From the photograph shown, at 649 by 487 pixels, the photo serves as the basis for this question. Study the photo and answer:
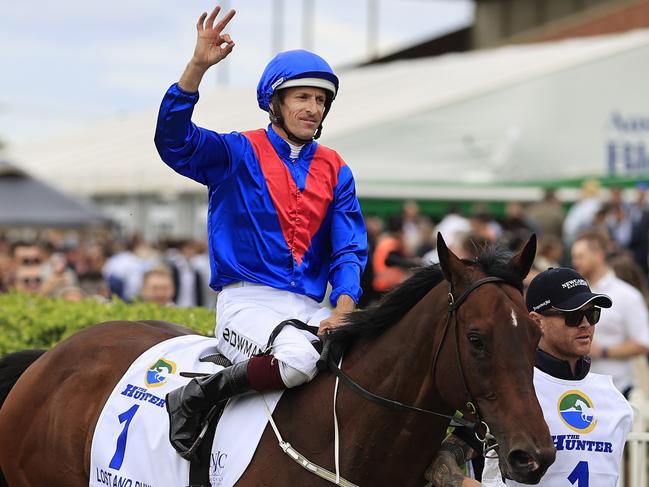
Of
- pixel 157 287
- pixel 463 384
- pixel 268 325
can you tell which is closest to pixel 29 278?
pixel 157 287

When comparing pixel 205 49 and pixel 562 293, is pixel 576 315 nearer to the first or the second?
pixel 562 293

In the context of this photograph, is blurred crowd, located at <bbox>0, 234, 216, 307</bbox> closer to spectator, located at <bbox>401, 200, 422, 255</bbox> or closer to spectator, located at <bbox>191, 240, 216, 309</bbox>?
spectator, located at <bbox>191, 240, 216, 309</bbox>

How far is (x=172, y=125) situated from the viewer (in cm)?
415

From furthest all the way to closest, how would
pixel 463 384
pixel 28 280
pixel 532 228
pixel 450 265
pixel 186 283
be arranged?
pixel 186 283 → pixel 532 228 → pixel 28 280 → pixel 450 265 → pixel 463 384

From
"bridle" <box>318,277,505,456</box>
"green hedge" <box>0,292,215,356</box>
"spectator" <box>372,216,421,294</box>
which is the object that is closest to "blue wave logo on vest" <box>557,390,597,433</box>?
"bridle" <box>318,277,505,456</box>

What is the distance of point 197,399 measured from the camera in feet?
13.9

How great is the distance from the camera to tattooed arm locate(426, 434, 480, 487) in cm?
387

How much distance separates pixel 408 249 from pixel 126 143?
15.6 metres

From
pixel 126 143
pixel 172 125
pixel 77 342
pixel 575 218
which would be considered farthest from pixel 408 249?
pixel 126 143

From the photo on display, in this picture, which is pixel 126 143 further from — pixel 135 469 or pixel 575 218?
pixel 135 469

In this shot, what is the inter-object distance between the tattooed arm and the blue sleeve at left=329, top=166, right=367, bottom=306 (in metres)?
0.75

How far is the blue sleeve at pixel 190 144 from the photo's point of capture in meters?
4.12

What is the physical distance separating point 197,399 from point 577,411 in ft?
4.82

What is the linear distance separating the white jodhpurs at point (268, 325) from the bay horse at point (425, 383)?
13 centimetres
